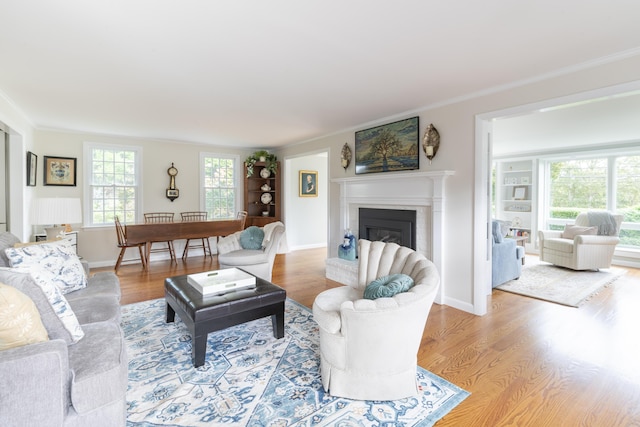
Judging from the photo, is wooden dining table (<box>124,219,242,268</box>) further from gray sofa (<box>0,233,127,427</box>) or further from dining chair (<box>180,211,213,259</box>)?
gray sofa (<box>0,233,127,427</box>)

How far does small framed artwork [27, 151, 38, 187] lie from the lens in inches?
169

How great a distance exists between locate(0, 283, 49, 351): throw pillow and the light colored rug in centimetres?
454

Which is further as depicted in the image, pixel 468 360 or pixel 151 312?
pixel 151 312

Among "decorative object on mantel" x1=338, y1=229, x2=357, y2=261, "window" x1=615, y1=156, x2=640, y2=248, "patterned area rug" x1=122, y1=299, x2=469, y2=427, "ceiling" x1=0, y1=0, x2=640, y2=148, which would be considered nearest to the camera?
"patterned area rug" x1=122, y1=299, x2=469, y2=427

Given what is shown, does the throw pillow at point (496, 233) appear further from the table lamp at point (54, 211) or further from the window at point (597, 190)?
the table lamp at point (54, 211)

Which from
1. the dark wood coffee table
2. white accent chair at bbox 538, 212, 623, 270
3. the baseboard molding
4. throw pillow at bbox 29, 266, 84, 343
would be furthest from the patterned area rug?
white accent chair at bbox 538, 212, 623, 270

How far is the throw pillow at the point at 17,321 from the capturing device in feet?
4.08

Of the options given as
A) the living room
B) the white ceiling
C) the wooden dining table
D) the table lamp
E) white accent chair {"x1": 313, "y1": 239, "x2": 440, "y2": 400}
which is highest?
the white ceiling

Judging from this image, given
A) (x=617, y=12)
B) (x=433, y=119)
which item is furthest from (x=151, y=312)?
(x=617, y=12)

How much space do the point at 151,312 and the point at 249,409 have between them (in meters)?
1.92

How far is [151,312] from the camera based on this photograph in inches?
125

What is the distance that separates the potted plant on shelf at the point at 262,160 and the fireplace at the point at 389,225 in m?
2.52

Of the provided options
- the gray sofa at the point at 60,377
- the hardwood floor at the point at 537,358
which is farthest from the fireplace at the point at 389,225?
the gray sofa at the point at 60,377

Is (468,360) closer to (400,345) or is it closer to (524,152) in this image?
(400,345)
